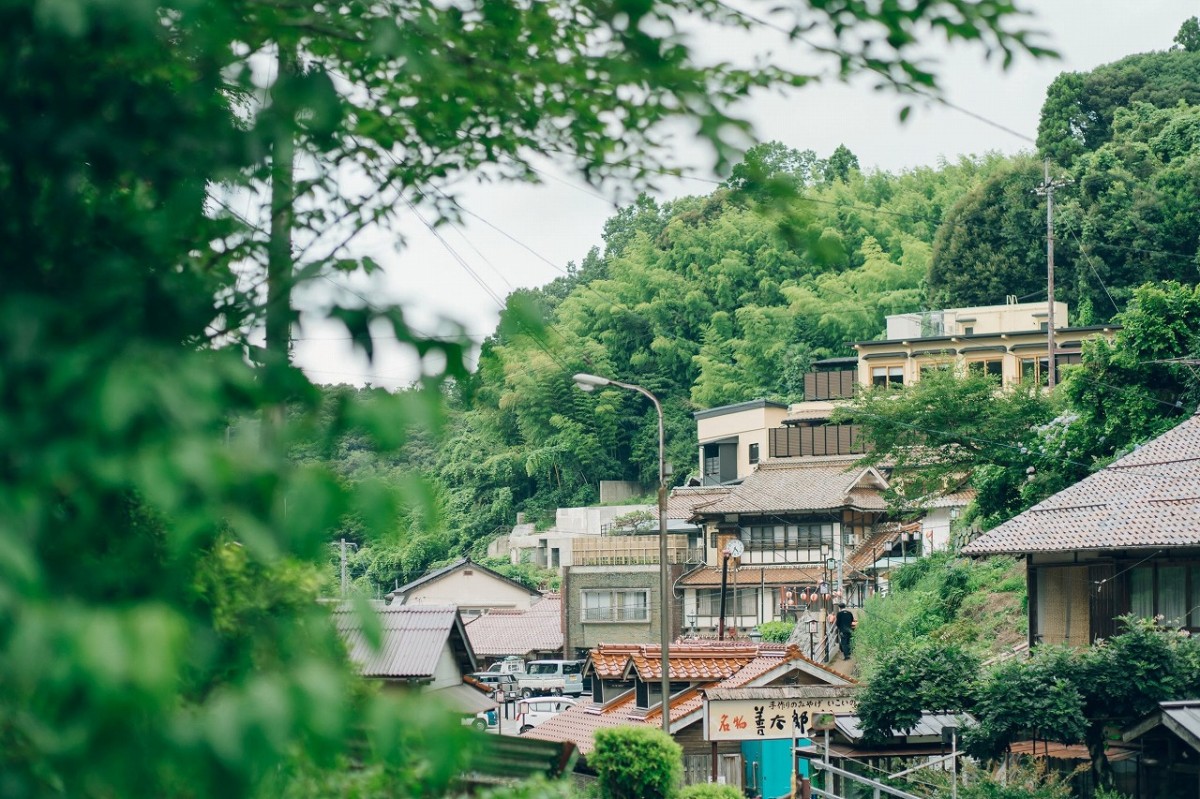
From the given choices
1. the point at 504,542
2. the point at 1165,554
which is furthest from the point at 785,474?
the point at 1165,554

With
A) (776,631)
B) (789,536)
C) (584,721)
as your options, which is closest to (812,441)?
(789,536)

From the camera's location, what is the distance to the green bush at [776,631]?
4556 centimetres

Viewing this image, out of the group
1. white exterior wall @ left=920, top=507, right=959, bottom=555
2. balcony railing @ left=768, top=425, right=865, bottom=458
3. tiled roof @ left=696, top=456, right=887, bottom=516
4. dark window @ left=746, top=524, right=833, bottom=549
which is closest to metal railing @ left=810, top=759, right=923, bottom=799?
white exterior wall @ left=920, top=507, right=959, bottom=555

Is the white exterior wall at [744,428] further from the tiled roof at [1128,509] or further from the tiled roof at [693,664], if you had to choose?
the tiled roof at [1128,509]

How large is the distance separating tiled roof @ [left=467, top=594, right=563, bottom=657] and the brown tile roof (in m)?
26.0

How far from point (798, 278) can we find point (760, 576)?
79.8 feet

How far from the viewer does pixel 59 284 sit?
303cm

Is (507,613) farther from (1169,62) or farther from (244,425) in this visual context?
(244,425)

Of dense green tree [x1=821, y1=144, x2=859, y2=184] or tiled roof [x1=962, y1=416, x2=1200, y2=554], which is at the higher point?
dense green tree [x1=821, y1=144, x2=859, y2=184]

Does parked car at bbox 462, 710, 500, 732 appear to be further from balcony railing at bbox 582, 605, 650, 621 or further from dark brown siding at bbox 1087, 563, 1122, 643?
balcony railing at bbox 582, 605, 650, 621

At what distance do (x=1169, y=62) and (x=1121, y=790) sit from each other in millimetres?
48901

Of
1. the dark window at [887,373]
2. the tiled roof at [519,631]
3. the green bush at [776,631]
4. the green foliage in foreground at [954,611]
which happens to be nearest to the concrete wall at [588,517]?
the tiled roof at [519,631]

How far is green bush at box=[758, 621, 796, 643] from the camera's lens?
45562 mm

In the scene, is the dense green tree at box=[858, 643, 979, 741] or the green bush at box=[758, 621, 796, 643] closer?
the dense green tree at box=[858, 643, 979, 741]
